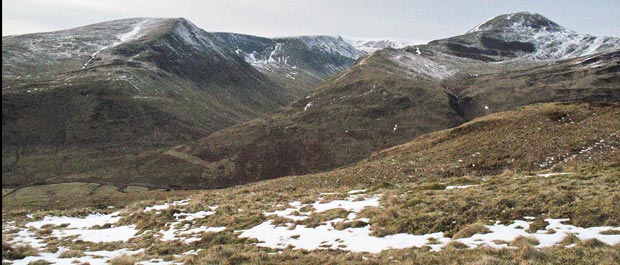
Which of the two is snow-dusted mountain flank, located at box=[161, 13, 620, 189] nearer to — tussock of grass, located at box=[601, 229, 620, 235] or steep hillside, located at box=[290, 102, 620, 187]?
steep hillside, located at box=[290, 102, 620, 187]

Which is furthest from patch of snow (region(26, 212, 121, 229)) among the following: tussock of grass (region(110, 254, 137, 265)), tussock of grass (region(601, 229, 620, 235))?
tussock of grass (region(601, 229, 620, 235))

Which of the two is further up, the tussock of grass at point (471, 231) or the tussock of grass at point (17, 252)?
the tussock of grass at point (17, 252)

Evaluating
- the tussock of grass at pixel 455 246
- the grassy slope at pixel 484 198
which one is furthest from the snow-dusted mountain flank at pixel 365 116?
the tussock of grass at pixel 455 246

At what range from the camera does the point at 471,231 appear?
16859mm

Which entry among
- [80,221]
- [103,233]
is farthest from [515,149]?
[80,221]

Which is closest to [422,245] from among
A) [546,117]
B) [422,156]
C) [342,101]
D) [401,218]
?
[401,218]

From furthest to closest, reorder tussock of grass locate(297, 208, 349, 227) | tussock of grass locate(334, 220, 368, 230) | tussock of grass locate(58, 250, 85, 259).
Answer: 1. tussock of grass locate(297, 208, 349, 227)
2. tussock of grass locate(334, 220, 368, 230)
3. tussock of grass locate(58, 250, 85, 259)

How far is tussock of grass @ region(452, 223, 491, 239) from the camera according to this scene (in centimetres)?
1673

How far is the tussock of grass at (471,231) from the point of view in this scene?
659 inches

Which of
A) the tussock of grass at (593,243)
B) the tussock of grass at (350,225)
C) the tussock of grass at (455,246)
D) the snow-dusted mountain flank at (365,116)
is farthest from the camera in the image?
the snow-dusted mountain flank at (365,116)

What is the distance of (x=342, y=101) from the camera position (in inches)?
6905

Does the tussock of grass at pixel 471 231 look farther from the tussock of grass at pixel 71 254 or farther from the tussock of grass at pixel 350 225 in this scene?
the tussock of grass at pixel 71 254

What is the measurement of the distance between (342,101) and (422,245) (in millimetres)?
160343

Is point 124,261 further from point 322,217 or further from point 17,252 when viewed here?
point 322,217
